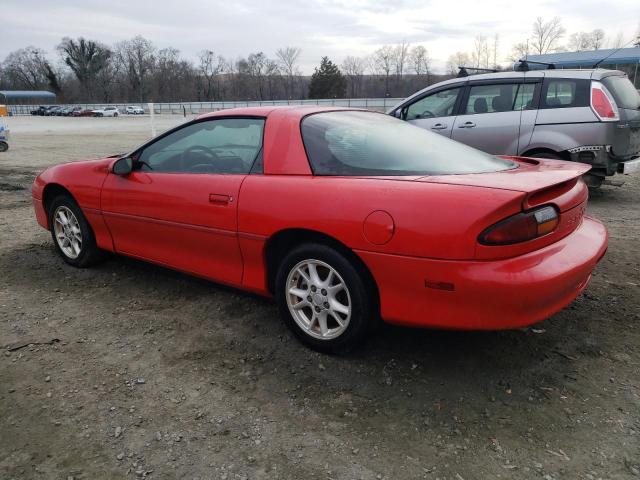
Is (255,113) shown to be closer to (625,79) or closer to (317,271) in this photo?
(317,271)

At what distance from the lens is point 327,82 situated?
272ft

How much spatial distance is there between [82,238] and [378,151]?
8.82 feet

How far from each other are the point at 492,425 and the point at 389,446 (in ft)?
1.61

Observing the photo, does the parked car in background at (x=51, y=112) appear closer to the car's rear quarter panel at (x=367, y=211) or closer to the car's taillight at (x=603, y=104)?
the car's taillight at (x=603, y=104)

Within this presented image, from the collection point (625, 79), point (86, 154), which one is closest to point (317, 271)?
point (625, 79)

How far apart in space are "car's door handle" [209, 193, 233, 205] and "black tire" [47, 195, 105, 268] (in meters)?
1.59

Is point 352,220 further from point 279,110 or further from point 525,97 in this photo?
point 525,97

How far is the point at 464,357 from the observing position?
2.81 m

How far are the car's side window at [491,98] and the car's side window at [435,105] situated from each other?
24 centimetres

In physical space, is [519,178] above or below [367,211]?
above

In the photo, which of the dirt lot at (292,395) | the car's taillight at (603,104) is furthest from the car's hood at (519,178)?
the car's taillight at (603,104)

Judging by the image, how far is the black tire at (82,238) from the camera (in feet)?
13.6

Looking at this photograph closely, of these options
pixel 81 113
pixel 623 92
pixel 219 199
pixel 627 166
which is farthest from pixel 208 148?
pixel 81 113

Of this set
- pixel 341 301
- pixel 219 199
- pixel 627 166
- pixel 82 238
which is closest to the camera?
pixel 341 301
